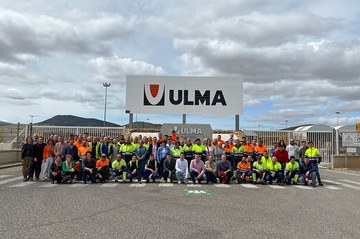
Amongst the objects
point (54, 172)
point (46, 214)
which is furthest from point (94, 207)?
point (54, 172)

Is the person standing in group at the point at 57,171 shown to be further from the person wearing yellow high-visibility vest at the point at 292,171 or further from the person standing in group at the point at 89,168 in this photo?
the person wearing yellow high-visibility vest at the point at 292,171

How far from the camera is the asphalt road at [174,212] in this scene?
6.41m

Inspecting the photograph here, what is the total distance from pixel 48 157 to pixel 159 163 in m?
4.52

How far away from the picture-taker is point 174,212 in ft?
26.8

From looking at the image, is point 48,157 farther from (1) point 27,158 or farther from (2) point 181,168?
(2) point 181,168

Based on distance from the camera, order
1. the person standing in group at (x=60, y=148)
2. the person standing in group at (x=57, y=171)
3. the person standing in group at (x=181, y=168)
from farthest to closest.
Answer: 1. the person standing in group at (x=60, y=148)
2. the person standing in group at (x=181, y=168)
3. the person standing in group at (x=57, y=171)

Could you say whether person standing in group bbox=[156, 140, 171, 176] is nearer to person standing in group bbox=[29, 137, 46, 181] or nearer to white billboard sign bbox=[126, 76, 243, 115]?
person standing in group bbox=[29, 137, 46, 181]

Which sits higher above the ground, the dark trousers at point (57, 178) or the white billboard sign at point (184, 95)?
the white billboard sign at point (184, 95)

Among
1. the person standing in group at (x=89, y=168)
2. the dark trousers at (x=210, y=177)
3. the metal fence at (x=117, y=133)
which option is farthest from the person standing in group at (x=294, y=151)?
the person standing in group at (x=89, y=168)

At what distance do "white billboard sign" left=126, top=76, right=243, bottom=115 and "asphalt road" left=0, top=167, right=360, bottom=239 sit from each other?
16.5 m

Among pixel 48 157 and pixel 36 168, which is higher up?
pixel 48 157

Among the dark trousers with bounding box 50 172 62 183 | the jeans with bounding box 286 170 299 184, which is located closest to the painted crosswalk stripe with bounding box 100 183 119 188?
the dark trousers with bounding box 50 172 62 183

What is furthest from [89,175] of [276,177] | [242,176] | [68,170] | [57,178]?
[276,177]

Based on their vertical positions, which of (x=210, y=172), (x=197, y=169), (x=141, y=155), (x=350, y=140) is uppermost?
(x=350, y=140)
